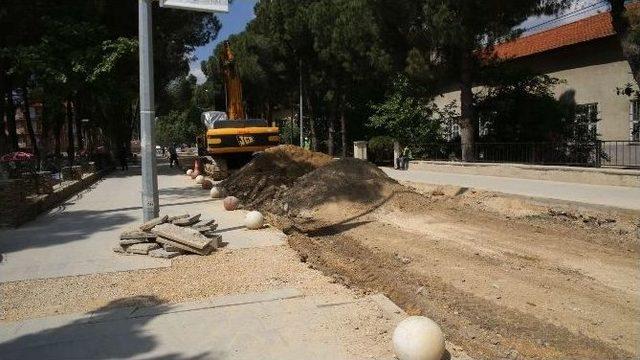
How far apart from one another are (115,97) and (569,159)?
50.0 ft

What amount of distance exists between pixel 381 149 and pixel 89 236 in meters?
20.4

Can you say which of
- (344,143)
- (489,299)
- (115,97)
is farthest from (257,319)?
(344,143)

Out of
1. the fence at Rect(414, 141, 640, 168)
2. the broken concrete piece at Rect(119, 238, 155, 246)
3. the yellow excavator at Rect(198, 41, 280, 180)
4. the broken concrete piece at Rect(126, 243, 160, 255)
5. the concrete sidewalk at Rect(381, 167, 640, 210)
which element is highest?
the yellow excavator at Rect(198, 41, 280, 180)

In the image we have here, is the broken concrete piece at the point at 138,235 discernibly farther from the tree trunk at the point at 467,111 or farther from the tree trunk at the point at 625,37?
the tree trunk at the point at 467,111

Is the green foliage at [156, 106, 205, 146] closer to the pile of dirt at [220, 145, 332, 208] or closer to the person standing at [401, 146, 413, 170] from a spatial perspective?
the person standing at [401, 146, 413, 170]

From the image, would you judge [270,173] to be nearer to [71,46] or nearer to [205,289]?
[71,46]

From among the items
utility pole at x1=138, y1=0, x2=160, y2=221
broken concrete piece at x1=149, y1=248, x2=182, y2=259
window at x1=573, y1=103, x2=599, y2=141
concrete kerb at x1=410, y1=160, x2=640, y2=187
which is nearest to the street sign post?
utility pole at x1=138, y1=0, x2=160, y2=221

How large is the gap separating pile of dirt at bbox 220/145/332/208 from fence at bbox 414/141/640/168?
6.83m

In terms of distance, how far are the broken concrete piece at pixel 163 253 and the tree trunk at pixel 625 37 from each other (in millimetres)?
13684

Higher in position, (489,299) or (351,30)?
(351,30)

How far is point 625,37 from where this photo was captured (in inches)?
601

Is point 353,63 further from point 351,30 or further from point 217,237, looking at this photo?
point 217,237

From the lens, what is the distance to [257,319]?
4.94 metres

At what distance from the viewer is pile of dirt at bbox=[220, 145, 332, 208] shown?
14.9 metres
